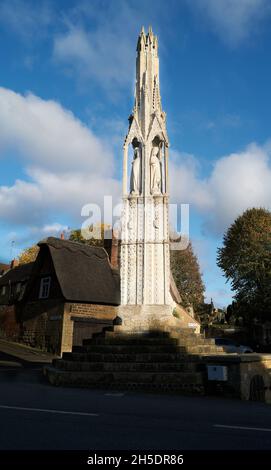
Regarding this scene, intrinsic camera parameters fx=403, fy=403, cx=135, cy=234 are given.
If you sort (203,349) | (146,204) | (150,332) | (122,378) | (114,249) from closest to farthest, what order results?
(122,378), (203,349), (150,332), (146,204), (114,249)

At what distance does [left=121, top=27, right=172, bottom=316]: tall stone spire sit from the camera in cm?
1253

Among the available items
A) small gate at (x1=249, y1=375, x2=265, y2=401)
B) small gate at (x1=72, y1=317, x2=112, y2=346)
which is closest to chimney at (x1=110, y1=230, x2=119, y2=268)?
small gate at (x1=72, y1=317, x2=112, y2=346)

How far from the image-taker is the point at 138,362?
10273 mm

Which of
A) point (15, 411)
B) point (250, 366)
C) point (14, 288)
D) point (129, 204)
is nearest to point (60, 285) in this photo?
point (14, 288)

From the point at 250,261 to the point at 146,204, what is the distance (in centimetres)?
2395

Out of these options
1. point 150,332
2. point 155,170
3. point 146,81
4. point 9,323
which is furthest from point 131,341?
point 9,323

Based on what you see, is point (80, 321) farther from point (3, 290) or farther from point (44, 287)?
point (3, 290)

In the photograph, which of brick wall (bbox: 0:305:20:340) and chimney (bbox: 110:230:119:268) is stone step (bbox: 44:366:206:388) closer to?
brick wall (bbox: 0:305:20:340)

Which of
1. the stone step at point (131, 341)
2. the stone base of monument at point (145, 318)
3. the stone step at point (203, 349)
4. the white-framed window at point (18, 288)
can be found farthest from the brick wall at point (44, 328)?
the stone step at point (203, 349)

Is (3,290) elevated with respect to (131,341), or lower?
elevated

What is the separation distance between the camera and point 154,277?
41.1ft

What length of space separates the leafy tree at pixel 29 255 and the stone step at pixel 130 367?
139 feet

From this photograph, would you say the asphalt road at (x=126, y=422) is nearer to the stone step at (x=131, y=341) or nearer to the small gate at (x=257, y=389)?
the small gate at (x=257, y=389)
